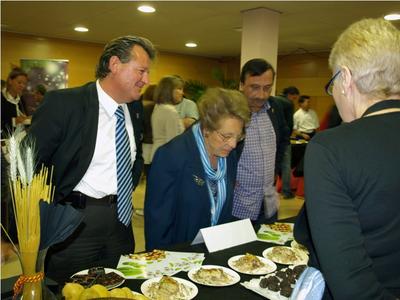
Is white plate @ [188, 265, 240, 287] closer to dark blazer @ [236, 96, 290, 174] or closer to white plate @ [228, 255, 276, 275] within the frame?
white plate @ [228, 255, 276, 275]

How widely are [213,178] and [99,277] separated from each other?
74cm

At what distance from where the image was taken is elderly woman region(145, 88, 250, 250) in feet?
5.70

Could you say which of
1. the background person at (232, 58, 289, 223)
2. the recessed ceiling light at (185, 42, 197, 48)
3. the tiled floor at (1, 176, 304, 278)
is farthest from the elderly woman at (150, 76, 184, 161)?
the recessed ceiling light at (185, 42, 197, 48)

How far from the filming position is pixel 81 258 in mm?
1724

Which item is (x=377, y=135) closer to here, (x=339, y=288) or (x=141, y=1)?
(x=339, y=288)

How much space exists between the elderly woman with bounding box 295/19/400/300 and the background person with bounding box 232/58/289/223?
132 cm

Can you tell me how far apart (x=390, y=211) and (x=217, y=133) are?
1038 millimetres

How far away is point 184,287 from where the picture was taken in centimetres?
123

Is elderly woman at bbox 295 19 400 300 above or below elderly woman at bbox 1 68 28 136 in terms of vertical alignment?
below

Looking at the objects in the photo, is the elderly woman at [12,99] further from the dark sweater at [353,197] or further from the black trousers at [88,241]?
the dark sweater at [353,197]

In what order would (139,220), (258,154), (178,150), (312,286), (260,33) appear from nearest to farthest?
(312,286)
(178,150)
(258,154)
(139,220)
(260,33)

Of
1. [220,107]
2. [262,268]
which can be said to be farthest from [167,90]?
[262,268]

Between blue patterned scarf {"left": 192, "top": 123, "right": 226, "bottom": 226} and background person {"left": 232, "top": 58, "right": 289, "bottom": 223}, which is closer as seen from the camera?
blue patterned scarf {"left": 192, "top": 123, "right": 226, "bottom": 226}

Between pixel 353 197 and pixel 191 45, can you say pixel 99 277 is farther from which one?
pixel 191 45
